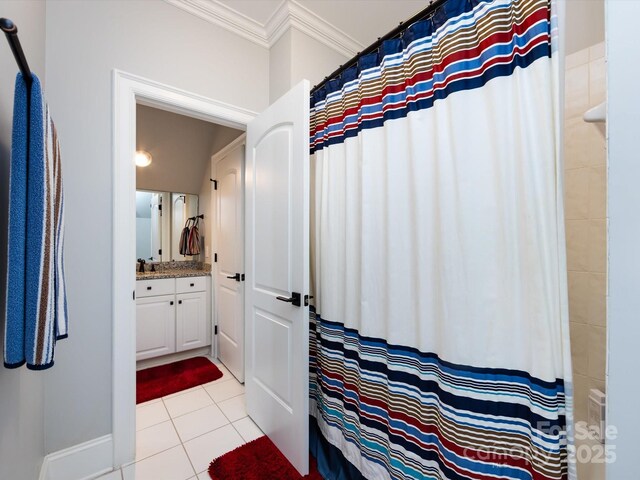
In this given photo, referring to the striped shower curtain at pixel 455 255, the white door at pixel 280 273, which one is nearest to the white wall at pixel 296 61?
the white door at pixel 280 273

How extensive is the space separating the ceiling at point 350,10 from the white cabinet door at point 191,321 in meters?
2.54

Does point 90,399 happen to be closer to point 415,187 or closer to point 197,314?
point 197,314

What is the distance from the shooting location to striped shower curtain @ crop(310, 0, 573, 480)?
31.9 inches

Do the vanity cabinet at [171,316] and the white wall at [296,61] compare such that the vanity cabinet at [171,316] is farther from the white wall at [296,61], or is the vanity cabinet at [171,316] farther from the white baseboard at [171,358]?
the white wall at [296,61]

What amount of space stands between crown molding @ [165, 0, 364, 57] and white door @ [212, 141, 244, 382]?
0.77m

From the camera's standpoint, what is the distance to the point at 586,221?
108 centimetres

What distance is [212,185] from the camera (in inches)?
118

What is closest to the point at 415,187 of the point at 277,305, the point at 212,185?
the point at 277,305

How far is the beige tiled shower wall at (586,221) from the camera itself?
1.05 meters

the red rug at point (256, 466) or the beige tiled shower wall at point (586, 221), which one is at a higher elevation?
the beige tiled shower wall at point (586, 221)

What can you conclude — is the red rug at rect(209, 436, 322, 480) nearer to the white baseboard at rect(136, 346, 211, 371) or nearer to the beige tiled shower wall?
the beige tiled shower wall

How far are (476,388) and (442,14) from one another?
4.60 feet

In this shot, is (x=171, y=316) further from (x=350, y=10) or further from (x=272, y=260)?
(x=350, y=10)

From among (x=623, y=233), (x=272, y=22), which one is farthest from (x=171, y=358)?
(x=623, y=233)
